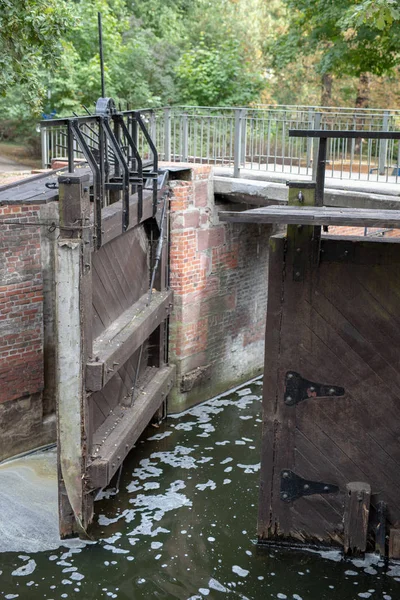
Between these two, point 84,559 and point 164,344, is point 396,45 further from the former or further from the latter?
point 84,559

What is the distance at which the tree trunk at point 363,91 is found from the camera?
19109 millimetres

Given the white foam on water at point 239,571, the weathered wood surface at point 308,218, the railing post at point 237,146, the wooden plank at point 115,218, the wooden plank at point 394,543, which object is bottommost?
the white foam on water at point 239,571

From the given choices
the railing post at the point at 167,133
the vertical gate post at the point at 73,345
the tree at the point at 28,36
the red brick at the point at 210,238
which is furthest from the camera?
the railing post at the point at 167,133

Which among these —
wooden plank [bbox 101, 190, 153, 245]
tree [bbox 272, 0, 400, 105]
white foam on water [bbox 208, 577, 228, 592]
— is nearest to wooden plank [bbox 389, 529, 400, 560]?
white foam on water [bbox 208, 577, 228, 592]

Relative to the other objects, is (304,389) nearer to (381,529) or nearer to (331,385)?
(331,385)

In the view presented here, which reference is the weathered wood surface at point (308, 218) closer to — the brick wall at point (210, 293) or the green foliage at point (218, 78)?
the brick wall at point (210, 293)

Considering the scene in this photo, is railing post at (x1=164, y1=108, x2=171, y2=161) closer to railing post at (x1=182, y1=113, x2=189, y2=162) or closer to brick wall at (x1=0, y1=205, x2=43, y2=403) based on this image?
railing post at (x1=182, y1=113, x2=189, y2=162)

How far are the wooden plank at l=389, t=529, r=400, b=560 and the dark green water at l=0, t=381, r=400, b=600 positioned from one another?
17 centimetres

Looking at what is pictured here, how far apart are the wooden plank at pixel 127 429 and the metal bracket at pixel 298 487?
5.61 ft

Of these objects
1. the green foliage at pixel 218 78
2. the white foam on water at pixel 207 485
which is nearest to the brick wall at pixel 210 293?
the white foam on water at pixel 207 485

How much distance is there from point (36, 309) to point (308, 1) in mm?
9708

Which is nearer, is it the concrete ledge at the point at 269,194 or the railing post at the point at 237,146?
the concrete ledge at the point at 269,194


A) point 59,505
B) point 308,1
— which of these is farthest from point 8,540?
point 308,1

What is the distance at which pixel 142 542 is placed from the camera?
705cm
